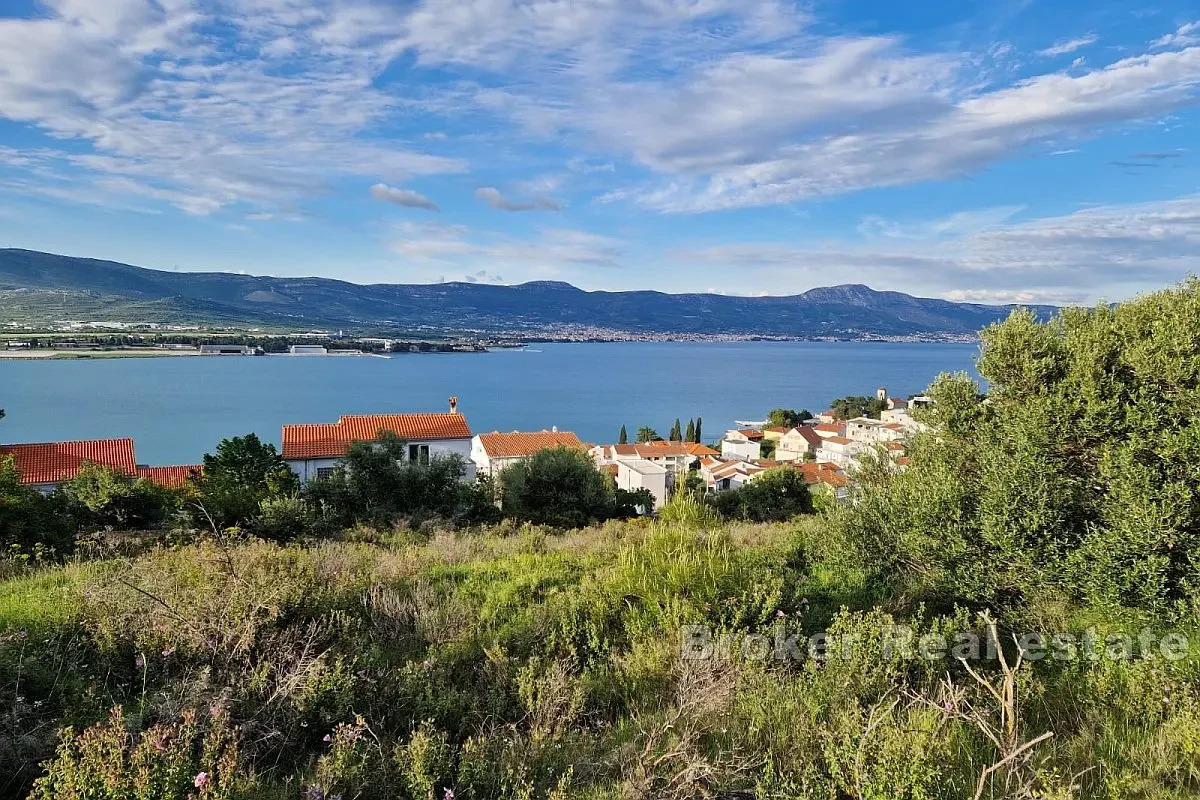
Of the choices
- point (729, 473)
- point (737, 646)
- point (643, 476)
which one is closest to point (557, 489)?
point (737, 646)

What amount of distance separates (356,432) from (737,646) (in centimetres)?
2433

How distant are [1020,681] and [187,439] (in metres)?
65.8

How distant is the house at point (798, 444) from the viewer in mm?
54188

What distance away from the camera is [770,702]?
335 cm

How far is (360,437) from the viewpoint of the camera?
25109 millimetres

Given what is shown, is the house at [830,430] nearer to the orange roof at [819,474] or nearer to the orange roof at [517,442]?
the orange roof at [819,474]

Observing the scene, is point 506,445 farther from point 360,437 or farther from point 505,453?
point 360,437

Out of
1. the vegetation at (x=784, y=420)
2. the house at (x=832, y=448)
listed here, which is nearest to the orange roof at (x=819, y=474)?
the house at (x=832, y=448)

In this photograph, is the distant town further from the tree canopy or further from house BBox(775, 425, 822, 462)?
the tree canopy

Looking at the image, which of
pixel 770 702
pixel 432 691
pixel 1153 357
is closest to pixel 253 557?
pixel 432 691

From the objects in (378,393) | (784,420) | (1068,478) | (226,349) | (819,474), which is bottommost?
(378,393)

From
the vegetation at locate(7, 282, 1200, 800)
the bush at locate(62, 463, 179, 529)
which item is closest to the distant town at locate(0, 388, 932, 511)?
the bush at locate(62, 463, 179, 529)

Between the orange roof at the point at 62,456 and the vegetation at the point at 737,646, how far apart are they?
2192cm

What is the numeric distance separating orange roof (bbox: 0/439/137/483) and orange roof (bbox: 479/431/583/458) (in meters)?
14.1
